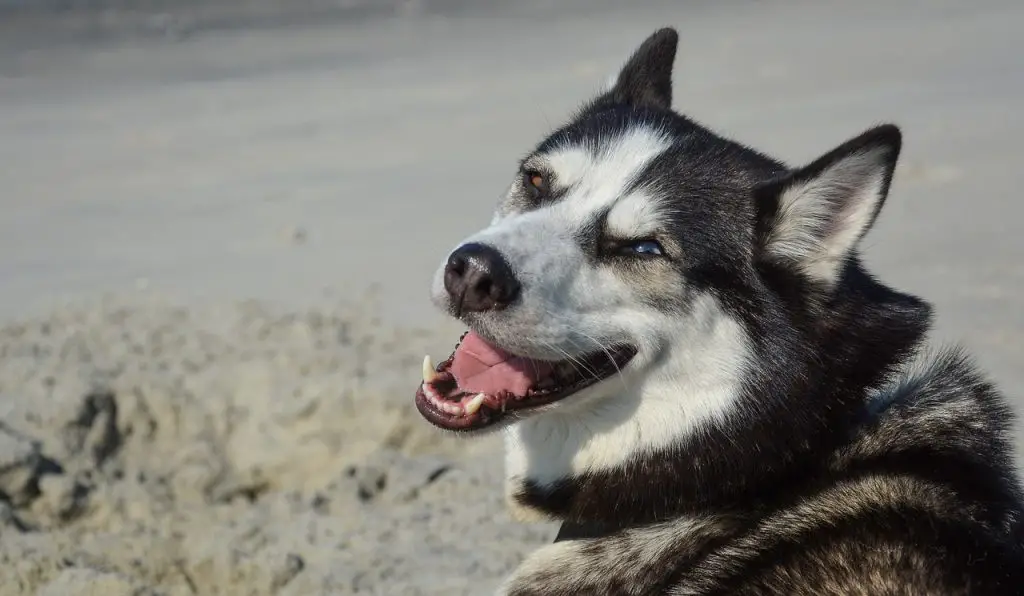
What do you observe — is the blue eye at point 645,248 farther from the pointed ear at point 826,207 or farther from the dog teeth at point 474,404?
the dog teeth at point 474,404

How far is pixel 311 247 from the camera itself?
8359 mm

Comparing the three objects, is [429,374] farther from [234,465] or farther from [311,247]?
[311,247]

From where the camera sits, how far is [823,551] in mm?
3182

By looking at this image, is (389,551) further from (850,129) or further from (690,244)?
(850,129)

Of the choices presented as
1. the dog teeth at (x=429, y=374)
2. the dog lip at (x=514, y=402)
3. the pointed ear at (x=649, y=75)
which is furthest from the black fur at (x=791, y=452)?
the pointed ear at (x=649, y=75)

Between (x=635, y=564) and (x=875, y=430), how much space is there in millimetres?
729

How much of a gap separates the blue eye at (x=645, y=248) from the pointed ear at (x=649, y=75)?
884 mm

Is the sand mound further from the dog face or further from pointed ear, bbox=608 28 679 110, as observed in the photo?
pointed ear, bbox=608 28 679 110

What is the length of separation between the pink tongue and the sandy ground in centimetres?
140

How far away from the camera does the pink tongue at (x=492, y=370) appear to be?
3.64 m

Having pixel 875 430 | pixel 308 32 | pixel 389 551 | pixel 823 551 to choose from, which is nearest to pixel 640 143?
pixel 875 430

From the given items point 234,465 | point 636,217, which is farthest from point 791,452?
point 234,465

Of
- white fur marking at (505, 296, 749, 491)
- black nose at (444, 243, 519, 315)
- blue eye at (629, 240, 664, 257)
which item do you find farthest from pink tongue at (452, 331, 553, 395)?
blue eye at (629, 240, 664, 257)

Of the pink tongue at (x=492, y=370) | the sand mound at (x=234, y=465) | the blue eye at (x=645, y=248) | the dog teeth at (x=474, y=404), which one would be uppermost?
the blue eye at (x=645, y=248)
